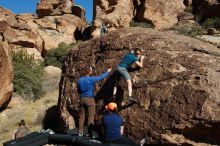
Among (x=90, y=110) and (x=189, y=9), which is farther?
(x=189, y=9)

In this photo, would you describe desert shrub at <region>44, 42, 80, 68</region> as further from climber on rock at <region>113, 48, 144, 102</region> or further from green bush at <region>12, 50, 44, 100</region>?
climber on rock at <region>113, 48, 144, 102</region>

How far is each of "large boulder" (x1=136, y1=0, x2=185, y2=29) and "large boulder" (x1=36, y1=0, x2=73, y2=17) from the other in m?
9.18

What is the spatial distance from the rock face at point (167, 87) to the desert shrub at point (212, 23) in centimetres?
2522

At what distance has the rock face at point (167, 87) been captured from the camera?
35.1 feet

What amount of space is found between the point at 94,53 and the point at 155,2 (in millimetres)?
29678

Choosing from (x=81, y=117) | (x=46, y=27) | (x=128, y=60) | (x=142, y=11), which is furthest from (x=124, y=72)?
(x=46, y=27)

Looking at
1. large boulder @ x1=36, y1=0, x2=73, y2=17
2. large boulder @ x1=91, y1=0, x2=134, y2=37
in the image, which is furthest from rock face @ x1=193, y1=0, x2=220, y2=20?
large boulder @ x1=36, y1=0, x2=73, y2=17

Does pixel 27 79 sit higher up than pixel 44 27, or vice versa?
pixel 44 27

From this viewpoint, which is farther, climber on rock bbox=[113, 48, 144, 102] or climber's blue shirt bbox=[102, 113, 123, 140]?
climber on rock bbox=[113, 48, 144, 102]

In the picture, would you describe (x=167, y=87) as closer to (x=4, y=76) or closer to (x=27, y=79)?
(x=4, y=76)

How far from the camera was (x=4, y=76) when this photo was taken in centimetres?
2188

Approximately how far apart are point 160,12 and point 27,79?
19736 mm

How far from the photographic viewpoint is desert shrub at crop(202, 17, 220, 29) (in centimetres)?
3790

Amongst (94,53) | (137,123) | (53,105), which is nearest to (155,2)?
(53,105)
